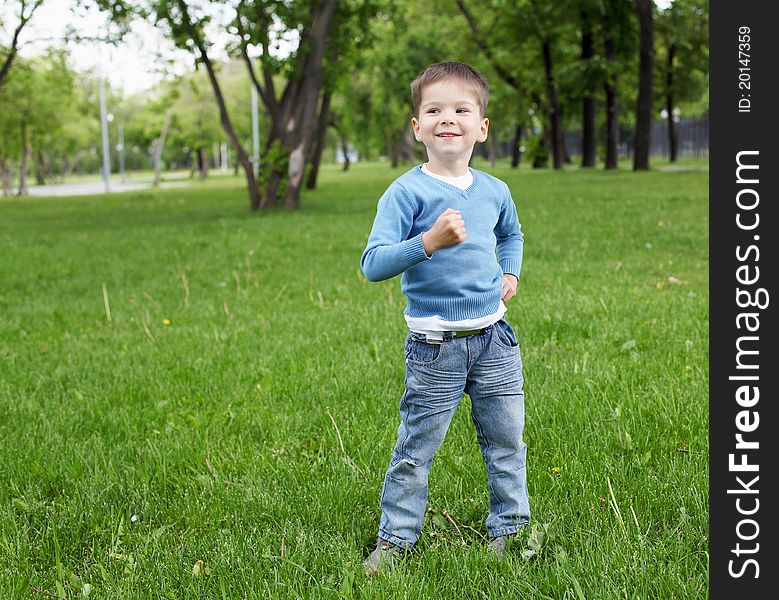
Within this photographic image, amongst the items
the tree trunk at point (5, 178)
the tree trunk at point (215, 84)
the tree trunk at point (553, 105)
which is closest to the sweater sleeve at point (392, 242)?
the tree trunk at point (215, 84)

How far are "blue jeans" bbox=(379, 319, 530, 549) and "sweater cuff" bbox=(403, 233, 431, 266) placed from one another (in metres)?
0.36

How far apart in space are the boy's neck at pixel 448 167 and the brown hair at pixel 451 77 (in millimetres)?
159

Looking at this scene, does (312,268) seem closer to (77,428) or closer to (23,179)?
(77,428)

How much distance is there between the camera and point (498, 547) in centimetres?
289

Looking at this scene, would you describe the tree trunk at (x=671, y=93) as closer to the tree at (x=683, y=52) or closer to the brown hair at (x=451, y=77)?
the tree at (x=683, y=52)

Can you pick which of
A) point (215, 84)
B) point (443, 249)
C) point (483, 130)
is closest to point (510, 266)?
point (443, 249)

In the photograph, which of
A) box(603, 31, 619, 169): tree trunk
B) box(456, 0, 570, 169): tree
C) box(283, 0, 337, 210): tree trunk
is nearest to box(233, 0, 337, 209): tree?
box(283, 0, 337, 210): tree trunk

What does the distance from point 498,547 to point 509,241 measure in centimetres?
107

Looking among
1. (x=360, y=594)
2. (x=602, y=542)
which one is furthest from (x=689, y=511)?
→ (x=360, y=594)

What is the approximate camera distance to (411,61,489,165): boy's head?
2.52m

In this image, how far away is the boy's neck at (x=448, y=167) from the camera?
8.55 feet

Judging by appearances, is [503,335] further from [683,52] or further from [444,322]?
[683,52]
